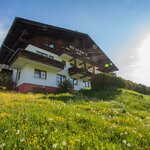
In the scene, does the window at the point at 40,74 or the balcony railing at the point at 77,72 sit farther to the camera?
the balcony railing at the point at 77,72

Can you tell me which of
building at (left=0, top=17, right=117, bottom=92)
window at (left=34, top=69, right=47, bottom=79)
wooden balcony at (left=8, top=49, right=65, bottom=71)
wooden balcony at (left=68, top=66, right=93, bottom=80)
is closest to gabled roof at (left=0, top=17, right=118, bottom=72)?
building at (left=0, top=17, right=117, bottom=92)

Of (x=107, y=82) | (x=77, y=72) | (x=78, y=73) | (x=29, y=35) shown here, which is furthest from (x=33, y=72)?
(x=107, y=82)

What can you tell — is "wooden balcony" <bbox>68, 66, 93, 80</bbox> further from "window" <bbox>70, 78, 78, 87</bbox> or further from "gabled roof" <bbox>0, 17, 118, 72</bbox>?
"gabled roof" <bbox>0, 17, 118, 72</bbox>

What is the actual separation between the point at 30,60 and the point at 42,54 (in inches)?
177

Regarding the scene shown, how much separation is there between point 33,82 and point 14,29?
772 cm

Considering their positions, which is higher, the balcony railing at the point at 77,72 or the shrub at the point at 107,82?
the balcony railing at the point at 77,72

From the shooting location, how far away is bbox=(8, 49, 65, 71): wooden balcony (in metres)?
22.7

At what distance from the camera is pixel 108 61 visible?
45.0 meters

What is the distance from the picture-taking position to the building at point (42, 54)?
80.8 ft

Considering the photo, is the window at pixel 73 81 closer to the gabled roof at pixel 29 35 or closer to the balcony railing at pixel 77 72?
the balcony railing at pixel 77 72

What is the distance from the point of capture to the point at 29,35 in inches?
1085

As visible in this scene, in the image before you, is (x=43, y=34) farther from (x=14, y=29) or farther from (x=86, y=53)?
(x=86, y=53)

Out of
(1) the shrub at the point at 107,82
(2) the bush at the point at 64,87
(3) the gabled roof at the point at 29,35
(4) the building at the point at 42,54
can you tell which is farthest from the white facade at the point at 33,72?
(1) the shrub at the point at 107,82

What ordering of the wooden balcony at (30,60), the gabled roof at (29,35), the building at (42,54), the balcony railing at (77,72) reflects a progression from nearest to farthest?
the wooden balcony at (30,60) < the building at (42,54) < the gabled roof at (29,35) < the balcony railing at (77,72)
